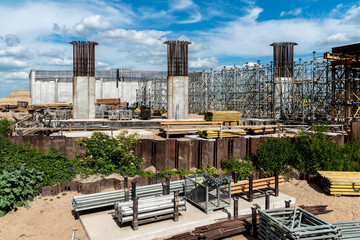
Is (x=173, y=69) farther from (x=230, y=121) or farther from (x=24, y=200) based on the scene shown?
(x=24, y=200)

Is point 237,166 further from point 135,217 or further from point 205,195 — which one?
point 135,217

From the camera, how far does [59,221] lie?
10.2 metres

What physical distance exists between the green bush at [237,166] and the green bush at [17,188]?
29.5 feet

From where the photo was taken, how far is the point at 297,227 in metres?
8.62

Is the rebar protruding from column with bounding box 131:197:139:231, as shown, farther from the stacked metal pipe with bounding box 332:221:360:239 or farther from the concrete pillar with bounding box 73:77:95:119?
the concrete pillar with bounding box 73:77:95:119

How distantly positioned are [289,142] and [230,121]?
9007mm

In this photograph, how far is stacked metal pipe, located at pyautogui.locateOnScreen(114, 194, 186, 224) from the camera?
355 inches

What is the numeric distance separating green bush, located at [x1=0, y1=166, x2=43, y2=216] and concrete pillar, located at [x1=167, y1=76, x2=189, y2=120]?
23107mm

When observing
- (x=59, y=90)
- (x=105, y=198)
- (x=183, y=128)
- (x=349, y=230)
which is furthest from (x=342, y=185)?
(x=59, y=90)

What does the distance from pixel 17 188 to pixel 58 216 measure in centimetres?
220

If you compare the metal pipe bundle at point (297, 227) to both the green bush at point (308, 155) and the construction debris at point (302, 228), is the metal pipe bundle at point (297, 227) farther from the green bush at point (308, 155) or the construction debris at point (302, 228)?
the green bush at point (308, 155)

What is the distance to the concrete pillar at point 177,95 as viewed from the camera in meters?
34.7

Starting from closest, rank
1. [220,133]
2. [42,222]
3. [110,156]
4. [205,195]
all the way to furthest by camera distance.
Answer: [42,222], [205,195], [110,156], [220,133]

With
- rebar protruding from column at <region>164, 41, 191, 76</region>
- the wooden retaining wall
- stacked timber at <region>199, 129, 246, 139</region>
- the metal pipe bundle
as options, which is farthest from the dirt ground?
rebar protruding from column at <region>164, 41, 191, 76</region>
